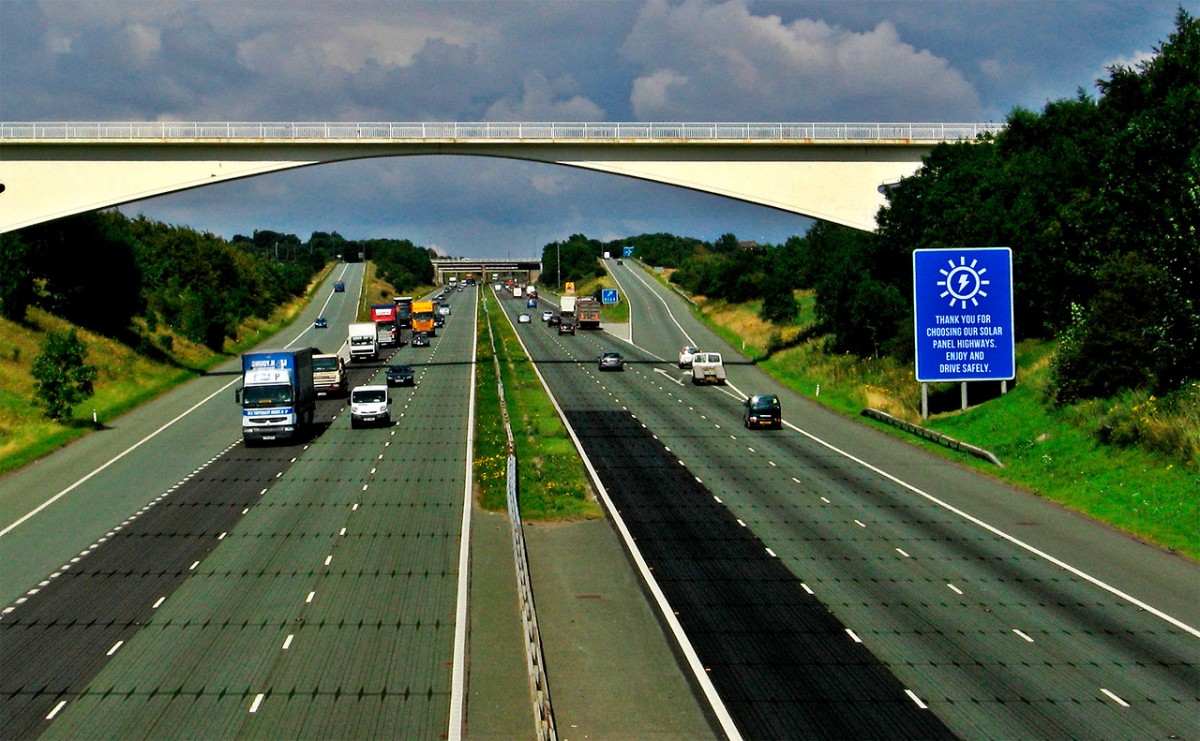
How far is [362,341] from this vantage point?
291 feet

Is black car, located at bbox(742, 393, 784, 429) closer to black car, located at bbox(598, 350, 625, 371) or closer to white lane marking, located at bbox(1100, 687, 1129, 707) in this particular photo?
black car, located at bbox(598, 350, 625, 371)

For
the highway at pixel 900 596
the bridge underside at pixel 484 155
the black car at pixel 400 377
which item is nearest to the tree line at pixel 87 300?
the bridge underside at pixel 484 155

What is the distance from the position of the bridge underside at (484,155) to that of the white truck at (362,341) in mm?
27125

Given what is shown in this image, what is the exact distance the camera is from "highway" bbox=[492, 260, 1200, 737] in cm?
1869

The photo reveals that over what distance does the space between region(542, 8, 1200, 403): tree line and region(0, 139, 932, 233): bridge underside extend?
3.97 metres

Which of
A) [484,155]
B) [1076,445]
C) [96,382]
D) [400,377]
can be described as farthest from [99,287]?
[1076,445]

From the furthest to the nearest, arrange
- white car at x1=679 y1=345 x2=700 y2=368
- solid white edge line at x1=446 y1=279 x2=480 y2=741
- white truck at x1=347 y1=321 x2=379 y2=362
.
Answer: white truck at x1=347 y1=321 x2=379 y2=362, white car at x1=679 y1=345 x2=700 y2=368, solid white edge line at x1=446 y1=279 x2=480 y2=741

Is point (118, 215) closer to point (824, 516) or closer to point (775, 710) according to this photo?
point (824, 516)

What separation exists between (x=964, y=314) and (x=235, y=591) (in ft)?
107

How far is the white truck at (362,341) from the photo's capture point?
8856 centimetres

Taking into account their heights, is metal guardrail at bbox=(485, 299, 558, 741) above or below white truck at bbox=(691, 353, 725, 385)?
below

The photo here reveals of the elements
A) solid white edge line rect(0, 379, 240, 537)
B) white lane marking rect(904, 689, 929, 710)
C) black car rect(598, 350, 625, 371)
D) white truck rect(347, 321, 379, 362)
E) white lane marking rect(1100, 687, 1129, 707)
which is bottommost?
white lane marking rect(1100, 687, 1129, 707)

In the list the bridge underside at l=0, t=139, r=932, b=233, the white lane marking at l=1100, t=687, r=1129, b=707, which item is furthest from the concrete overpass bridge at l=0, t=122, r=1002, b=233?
the white lane marking at l=1100, t=687, r=1129, b=707

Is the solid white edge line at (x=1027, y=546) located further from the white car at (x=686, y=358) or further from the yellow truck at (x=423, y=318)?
the yellow truck at (x=423, y=318)
